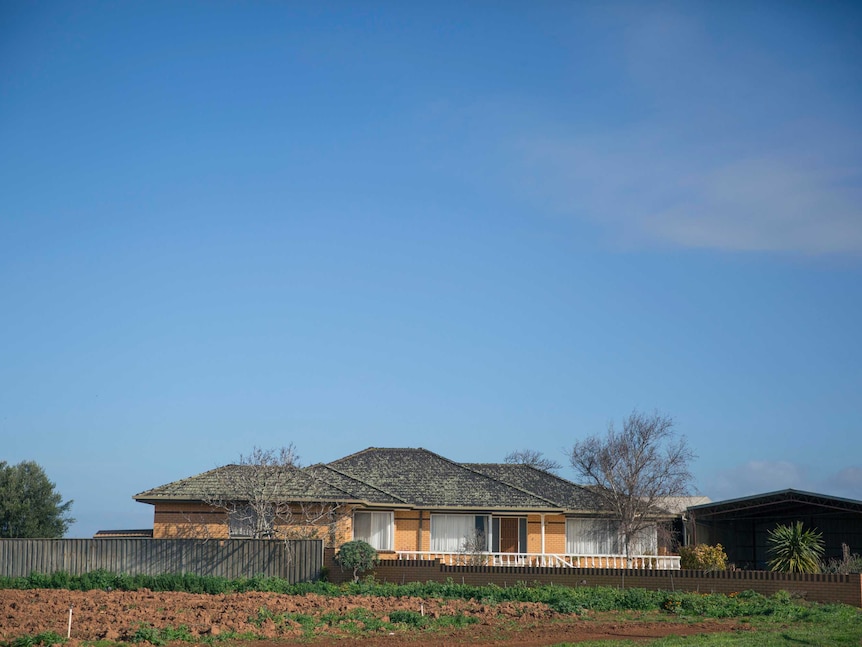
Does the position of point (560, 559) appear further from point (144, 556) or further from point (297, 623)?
point (297, 623)

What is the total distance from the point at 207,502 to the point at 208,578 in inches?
275

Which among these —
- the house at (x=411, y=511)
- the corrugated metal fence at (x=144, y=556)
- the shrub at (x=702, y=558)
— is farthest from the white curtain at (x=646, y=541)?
the corrugated metal fence at (x=144, y=556)

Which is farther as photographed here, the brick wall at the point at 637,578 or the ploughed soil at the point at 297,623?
the brick wall at the point at 637,578

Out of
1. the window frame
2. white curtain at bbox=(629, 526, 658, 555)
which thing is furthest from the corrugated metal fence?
white curtain at bbox=(629, 526, 658, 555)

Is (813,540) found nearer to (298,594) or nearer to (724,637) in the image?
(724,637)

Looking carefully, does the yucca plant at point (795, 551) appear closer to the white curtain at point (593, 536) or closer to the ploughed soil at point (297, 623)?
the white curtain at point (593, 536)

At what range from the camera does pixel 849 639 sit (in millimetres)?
19609

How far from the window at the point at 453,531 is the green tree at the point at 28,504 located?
25.4 m

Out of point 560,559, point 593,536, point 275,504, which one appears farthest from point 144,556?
point 593,536

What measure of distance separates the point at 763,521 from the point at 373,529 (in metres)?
22.9

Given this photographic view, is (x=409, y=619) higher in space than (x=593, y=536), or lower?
lower

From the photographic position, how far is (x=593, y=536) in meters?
42.4

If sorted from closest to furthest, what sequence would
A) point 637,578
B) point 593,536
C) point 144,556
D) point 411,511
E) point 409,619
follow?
point 409,619 → point 637,578 → point 144,556 → point 411,511 → point 593,536

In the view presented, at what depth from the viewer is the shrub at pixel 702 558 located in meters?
37.2
